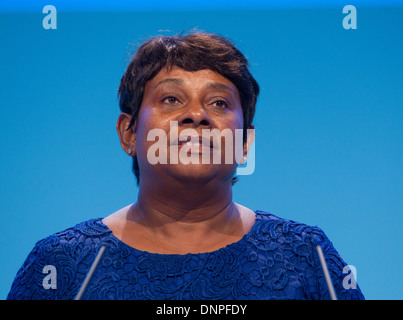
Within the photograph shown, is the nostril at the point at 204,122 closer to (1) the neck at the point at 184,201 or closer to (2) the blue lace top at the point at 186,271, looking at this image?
(1) the neck at the point at 184,201

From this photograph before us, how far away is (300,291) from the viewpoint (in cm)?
144

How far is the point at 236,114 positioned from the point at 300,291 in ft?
1.61

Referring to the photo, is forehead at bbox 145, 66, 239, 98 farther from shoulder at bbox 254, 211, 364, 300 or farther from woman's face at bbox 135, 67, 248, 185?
shoulder at bbox 254, 211, 364, 300

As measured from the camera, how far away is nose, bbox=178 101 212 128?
1454 millimetres

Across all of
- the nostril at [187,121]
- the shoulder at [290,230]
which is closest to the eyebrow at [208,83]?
the nostril at [187,121]

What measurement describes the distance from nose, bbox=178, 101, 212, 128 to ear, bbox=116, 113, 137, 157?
0.70 ft

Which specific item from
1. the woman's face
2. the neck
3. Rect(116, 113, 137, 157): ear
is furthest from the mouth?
Rect(116, 113, 137, 157): ear

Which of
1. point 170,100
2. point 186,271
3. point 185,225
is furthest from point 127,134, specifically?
point 186,271

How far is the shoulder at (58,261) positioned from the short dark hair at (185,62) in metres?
0.34

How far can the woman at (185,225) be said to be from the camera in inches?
56.6

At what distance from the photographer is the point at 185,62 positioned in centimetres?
154

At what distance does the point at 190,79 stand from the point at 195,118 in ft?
0.42
